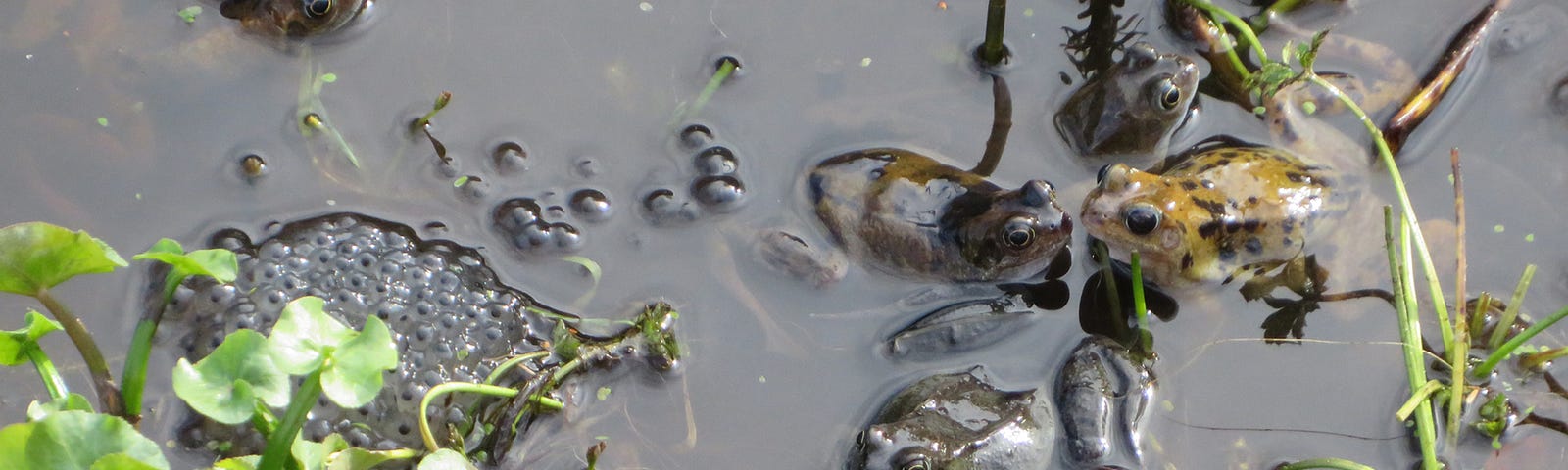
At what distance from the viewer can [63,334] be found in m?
3.10

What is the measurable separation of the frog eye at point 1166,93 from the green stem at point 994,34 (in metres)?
0.48

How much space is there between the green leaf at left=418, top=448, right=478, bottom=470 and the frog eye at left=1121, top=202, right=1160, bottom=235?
6.15 feet

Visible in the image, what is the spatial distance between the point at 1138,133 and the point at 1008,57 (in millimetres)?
460

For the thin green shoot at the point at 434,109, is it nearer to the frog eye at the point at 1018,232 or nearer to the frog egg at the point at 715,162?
the frog egg at the point at 715,162

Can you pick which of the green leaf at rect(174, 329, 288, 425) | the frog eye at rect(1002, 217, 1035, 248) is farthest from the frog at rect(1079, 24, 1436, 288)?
the green leaf at rect(174, 329, 288, 425)

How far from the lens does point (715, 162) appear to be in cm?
337

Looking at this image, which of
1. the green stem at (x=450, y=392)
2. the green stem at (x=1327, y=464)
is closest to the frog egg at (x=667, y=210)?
the green stem at (x=450, y=392)

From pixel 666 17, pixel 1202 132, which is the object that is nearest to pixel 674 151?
pixel 666 17

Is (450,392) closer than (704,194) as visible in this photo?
Yes

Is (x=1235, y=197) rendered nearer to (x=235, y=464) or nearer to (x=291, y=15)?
(x=235, y=464)

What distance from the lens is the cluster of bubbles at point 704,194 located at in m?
3.35

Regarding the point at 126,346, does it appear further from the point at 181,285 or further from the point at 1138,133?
the point at 1138,133

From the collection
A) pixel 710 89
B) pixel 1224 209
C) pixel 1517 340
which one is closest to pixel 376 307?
pixel 710 89

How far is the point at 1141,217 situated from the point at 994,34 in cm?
71
